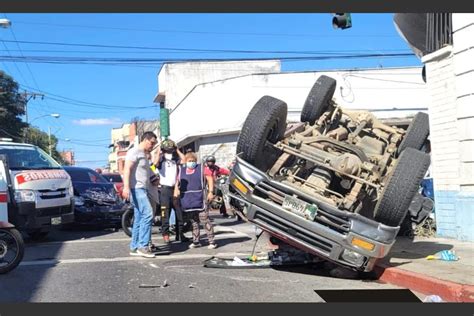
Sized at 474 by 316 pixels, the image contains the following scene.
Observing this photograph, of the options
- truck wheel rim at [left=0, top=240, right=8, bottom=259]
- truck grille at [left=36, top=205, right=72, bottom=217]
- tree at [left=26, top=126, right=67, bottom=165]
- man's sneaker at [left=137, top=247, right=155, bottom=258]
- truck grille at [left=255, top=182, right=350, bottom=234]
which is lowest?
tree at [left=26, top=126, right=67, bottom=165]

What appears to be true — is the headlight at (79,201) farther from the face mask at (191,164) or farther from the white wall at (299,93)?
the white wall at (299,93)

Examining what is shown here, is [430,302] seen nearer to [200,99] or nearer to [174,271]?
[174,271]

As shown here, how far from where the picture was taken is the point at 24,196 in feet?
31.4

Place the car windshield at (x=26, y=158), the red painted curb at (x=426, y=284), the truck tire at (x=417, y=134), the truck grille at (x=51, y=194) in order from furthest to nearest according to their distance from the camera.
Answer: the car windshield at (x=26, y=158) → the truck grille at (x=51, y=194) → the truck tire at (x=417, y=134) → the red painted curb at (x=426, y=284)

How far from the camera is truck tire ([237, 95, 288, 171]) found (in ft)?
23.0

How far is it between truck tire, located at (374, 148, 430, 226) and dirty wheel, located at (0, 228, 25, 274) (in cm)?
472

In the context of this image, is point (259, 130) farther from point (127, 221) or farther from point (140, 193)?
point (127, 221)

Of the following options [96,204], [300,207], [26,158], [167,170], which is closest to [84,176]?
[96,204]

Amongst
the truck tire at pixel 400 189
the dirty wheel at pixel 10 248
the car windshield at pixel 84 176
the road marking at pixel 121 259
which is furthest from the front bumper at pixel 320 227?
the car windshield at pixel 84 176

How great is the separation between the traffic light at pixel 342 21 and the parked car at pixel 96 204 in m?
6.31

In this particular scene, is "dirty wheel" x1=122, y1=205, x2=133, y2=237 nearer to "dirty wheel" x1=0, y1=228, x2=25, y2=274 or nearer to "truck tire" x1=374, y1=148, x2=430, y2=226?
"dirty wheel" x1=0, y1=228, x2=25, y2=274

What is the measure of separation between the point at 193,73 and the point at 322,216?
95.9 feet

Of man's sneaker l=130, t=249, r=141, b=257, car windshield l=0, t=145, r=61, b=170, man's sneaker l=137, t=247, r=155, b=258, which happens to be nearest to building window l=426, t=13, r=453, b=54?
man's sneaker l=137, t=247, r=155, b=258

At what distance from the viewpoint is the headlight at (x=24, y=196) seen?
951 centimetres
